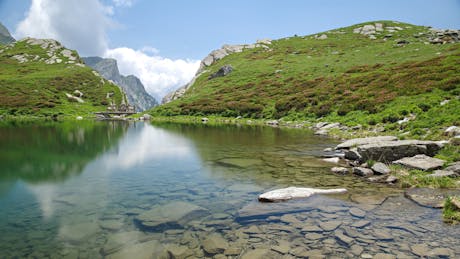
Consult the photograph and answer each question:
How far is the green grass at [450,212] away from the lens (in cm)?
782

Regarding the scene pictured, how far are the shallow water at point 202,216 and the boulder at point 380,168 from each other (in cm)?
159

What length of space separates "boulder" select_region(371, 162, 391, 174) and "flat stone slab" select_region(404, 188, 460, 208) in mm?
2363

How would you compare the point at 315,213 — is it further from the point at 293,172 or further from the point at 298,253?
the point at 293,172

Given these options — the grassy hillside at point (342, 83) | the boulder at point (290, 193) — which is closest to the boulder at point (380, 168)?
the boulder at point (290, 193)

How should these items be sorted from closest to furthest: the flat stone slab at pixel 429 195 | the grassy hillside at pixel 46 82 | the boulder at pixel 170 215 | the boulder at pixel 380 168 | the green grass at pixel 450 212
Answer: the green grass at pixel 450 212 → the boulder at pixel 170 215 → the flat stone slab at pixel 429 195 → the boulder at pixel 380 168 → the grassy hillside at pixel 46 82

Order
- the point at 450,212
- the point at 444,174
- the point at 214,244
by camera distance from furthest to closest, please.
Answer: the point at 444,174, the point at 450,212, the point at 214,244

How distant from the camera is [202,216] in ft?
29.9

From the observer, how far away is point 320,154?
66.3 ft

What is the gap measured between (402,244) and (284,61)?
108447mm

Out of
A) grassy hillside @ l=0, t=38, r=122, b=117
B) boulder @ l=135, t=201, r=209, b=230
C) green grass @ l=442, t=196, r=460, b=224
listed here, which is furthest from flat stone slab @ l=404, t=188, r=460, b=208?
grassy hillside @ l=0, t=38, r=122, b=117

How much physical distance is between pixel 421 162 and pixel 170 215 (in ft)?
39.9

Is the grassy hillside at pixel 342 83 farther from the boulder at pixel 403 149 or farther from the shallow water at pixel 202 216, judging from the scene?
the shallow water at pixel 202 216

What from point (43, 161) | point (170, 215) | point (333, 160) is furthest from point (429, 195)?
point (43, 161)

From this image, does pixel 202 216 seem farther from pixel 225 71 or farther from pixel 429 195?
pixel 225 71
